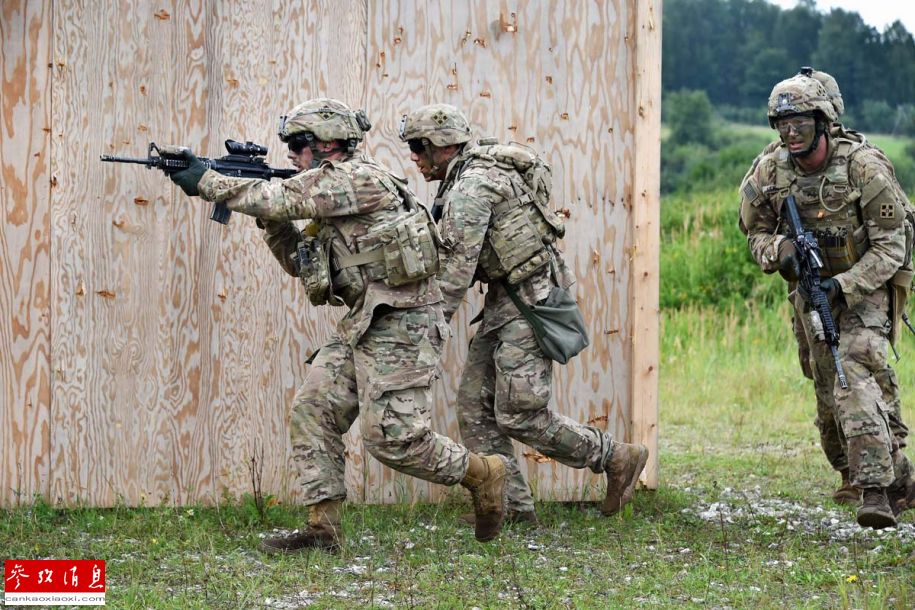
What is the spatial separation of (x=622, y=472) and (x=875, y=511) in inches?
48.3

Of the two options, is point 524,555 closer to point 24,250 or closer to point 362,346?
point 362,346

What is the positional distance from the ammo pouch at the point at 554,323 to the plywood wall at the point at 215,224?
2.23ft

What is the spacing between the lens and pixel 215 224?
6.52 m

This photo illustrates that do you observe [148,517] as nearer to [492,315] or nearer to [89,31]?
[492,315]

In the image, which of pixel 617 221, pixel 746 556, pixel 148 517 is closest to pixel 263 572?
pixel 148 517

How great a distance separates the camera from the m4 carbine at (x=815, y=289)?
621cm

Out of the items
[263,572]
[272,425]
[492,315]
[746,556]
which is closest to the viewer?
[263,572]

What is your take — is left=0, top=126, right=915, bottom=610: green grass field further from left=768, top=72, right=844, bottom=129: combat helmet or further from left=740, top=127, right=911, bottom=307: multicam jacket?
left=768, top=72, right=844, bottom=129: combat helmet

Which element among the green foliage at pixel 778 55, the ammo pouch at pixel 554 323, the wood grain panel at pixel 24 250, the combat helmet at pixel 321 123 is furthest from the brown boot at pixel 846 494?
the green foliage at pixel 778 55

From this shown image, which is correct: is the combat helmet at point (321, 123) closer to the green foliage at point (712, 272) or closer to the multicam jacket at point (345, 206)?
the multicam jacket at point (345, 206)

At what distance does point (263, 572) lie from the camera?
17.3 ft

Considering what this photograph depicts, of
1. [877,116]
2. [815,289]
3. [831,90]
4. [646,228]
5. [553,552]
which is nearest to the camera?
[553,552]

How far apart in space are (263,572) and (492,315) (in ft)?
5.59

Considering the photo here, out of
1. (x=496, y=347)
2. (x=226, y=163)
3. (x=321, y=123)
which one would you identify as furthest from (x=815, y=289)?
(x=226, y=163)
